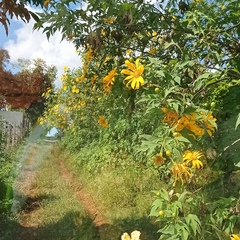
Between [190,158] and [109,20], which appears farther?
[109,20]

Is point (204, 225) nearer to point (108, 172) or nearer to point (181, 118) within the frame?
point (181, 118)

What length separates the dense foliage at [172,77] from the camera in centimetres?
181

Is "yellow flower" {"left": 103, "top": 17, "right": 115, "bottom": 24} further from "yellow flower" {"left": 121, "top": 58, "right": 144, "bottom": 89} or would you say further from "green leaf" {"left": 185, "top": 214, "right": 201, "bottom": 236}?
"green leaf" {"left": 185, "top": 214, "right": 201, "bottom": 236}

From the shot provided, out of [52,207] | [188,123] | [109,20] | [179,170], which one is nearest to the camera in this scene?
[188,123]

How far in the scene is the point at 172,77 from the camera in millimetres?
1867

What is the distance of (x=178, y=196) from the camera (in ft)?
6.61

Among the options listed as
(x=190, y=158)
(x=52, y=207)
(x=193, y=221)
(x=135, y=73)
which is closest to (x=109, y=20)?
(x=135, y=73)

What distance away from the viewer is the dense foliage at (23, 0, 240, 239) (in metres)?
1.81

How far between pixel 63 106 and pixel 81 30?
823 centimetres

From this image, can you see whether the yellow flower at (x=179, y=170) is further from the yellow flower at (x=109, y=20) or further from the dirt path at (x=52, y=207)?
the dirt path at (x=52, y=207)

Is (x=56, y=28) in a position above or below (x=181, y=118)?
above

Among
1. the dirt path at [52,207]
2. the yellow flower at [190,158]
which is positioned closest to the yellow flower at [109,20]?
the yellow flower at [190,158]

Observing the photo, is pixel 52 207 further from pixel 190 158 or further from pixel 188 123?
pixel 188 123

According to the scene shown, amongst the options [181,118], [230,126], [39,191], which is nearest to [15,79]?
[39,191]
